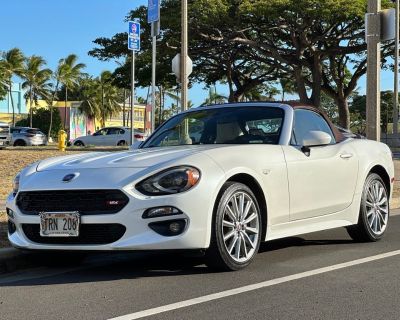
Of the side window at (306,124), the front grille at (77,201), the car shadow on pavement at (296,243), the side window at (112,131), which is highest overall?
the side window at (306,124)

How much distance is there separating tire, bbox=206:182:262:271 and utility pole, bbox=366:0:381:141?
22.2 feet

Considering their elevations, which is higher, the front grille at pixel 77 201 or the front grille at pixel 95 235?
the front grille at pixel 77 201

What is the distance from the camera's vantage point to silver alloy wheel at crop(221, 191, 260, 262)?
215 inches

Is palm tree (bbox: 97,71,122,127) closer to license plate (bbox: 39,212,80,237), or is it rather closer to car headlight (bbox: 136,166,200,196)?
license plate (bbox: 39,212,80,237)

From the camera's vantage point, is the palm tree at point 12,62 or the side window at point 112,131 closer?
the side window at point 112,131

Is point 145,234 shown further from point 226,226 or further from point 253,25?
point 253,25

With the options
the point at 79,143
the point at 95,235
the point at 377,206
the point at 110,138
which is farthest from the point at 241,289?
the point at 79,143

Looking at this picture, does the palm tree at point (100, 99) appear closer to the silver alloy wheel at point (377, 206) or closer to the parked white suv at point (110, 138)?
the parked white suv at point (110, 138)

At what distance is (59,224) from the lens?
17.1ft

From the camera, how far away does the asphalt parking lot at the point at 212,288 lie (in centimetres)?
441

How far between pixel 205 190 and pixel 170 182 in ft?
1.00

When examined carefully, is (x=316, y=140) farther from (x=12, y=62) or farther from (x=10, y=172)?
(x=12, y=62)

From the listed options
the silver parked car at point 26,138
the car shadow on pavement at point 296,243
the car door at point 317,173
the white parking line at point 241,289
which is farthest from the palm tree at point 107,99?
the white parking line at point 241,289

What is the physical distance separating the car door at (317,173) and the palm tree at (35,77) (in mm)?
64342
